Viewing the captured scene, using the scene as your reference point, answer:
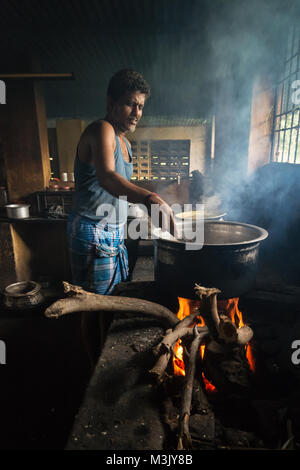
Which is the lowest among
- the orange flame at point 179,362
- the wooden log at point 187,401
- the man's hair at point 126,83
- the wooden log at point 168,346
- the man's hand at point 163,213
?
the orange flame at point 179,362

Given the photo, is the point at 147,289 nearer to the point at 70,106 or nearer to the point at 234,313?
the point at 234,313

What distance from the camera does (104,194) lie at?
2299 millimetres

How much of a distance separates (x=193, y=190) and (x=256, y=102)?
2.01 metres

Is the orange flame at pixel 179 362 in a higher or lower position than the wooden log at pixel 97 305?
lower

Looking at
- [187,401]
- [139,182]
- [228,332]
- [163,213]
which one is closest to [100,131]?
[163,213]

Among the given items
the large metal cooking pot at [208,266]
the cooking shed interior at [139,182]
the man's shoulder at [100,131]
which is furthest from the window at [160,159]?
the large metal cooking pot at [208,266]

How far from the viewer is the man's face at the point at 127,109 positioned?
2160 millimetres

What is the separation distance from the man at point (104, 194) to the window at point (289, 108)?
9.09 ft

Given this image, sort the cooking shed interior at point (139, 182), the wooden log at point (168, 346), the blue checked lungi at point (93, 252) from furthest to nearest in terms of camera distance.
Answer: the blue checked lungi at point (93, 252) → the cooking shed interior at point (139, 182) → the wooden log at point (168, 346)

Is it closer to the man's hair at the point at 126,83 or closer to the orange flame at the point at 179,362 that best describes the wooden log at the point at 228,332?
the orange flame at the point at 179,362

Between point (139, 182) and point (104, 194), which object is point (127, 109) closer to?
point (104, 194)

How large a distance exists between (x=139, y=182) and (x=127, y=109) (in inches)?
189

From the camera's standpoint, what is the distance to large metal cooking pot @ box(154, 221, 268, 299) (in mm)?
1840

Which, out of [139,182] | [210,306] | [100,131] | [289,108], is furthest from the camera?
[139,182]
